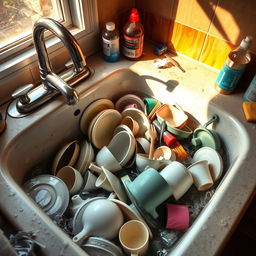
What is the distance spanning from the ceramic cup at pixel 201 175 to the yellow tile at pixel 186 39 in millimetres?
431

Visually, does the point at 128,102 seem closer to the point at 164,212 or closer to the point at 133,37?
the point at 133,37

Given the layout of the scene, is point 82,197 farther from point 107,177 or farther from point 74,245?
point 74,245

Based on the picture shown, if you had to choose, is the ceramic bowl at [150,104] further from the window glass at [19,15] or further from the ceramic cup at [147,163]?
the window glass at [19,15]

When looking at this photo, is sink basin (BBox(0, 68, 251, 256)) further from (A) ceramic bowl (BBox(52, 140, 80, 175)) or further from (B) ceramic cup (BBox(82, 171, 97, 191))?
(B) ceramic cup (BBox(82, 171, 97, 191))

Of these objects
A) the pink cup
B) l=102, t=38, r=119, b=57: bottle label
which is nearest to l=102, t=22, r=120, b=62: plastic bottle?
Answer: l=102, t=38, r=119, b=57: bottle label

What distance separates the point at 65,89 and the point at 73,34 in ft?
1.01

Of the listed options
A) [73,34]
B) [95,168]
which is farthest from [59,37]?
[95,168]

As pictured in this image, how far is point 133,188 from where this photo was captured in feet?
2.31

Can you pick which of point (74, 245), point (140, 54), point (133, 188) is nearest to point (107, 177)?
point (133, 188)

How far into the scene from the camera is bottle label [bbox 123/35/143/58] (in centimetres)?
96

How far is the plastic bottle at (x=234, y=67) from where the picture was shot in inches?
32.0

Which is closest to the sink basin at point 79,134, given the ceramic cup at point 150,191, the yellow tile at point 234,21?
the ceramic cup at point 150,191

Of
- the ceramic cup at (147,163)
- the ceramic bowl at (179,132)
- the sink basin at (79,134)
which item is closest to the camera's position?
the sink basin at (79,134)

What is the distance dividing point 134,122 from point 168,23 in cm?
40
